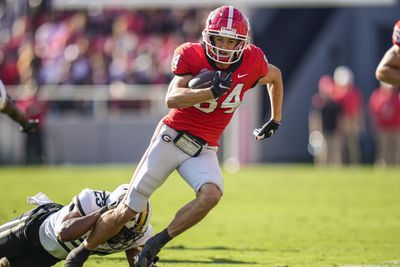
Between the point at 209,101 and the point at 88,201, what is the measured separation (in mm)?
1088

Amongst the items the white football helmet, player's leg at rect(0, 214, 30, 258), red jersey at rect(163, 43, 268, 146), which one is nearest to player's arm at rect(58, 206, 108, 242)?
the white football helmet

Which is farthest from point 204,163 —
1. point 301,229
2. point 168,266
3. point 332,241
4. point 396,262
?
point 301,229

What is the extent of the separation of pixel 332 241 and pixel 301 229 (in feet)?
3.11

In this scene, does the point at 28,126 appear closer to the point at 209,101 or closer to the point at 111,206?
the point at 111,206

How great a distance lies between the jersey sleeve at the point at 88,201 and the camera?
632cm

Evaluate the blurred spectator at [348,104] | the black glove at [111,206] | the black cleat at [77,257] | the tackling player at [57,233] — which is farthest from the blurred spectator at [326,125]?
the black cleat at [77,257]

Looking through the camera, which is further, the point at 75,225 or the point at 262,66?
the point at 262,66

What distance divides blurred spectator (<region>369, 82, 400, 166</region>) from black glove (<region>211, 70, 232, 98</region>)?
1224 centimetres

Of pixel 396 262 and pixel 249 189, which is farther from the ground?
pixel 396 262

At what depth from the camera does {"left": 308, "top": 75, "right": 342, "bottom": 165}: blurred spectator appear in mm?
18094

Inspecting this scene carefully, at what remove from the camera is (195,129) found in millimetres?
6547

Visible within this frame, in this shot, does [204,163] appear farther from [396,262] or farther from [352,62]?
[352,62]

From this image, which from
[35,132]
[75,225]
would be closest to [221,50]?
[75,225]

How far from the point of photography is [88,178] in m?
15.1
